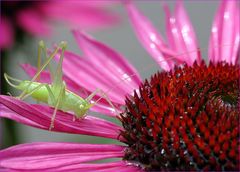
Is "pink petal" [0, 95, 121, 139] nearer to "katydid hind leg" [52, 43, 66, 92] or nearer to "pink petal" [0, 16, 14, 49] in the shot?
"katydid hind leg" [52, 43, 66, 92]

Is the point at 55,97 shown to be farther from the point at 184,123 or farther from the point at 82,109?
the point at 184,123

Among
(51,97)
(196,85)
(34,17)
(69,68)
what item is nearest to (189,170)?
(196,85)

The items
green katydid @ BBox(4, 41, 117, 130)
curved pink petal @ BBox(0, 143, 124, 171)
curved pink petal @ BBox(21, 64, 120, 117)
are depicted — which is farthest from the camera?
curved pink petal @ BBox(21, 64, 120, 117)

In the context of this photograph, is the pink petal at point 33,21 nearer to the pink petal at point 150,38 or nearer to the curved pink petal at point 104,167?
the pink petal at point 150,38

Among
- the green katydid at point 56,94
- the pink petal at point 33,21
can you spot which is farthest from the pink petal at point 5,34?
the green katydid at point 56,94

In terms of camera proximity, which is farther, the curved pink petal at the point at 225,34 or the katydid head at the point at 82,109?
the curved pink petal at the point at 225,34

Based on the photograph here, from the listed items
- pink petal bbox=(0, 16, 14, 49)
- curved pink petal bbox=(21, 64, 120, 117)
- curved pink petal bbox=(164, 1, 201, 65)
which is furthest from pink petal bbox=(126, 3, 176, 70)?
pink petal bbox=(0, 16, 14, 49)
